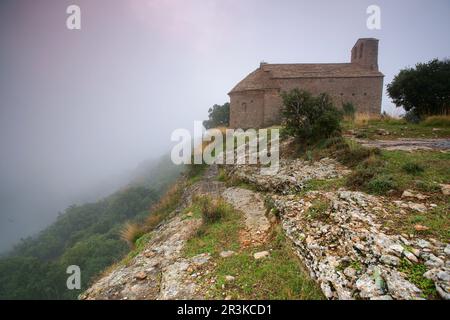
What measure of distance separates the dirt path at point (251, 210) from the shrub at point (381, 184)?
2.56 metres

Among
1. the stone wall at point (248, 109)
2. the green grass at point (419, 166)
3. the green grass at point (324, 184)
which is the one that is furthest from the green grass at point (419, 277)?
the stone wall at point (248, 109)

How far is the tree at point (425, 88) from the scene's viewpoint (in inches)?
512

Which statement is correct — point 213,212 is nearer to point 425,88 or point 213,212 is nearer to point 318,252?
point 318,252

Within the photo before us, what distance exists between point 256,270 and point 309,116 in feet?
23.5

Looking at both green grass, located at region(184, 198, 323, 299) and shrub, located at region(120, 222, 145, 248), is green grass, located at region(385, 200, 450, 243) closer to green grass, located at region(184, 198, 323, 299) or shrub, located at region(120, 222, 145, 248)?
green grass, located at region(184, 198, 323, 299)

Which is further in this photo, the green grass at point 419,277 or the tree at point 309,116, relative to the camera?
the tree at point 309,116

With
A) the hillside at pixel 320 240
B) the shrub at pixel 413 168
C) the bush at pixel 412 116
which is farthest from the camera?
the bush at pixel 412 116

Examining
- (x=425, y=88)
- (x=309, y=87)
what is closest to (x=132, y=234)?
(x=425, y=88)

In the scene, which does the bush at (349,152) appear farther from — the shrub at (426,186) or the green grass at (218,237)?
the green grass at (218,237)

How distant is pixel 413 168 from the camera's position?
17.8 ft

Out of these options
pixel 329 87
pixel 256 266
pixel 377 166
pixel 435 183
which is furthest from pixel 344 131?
pixel 329 87
